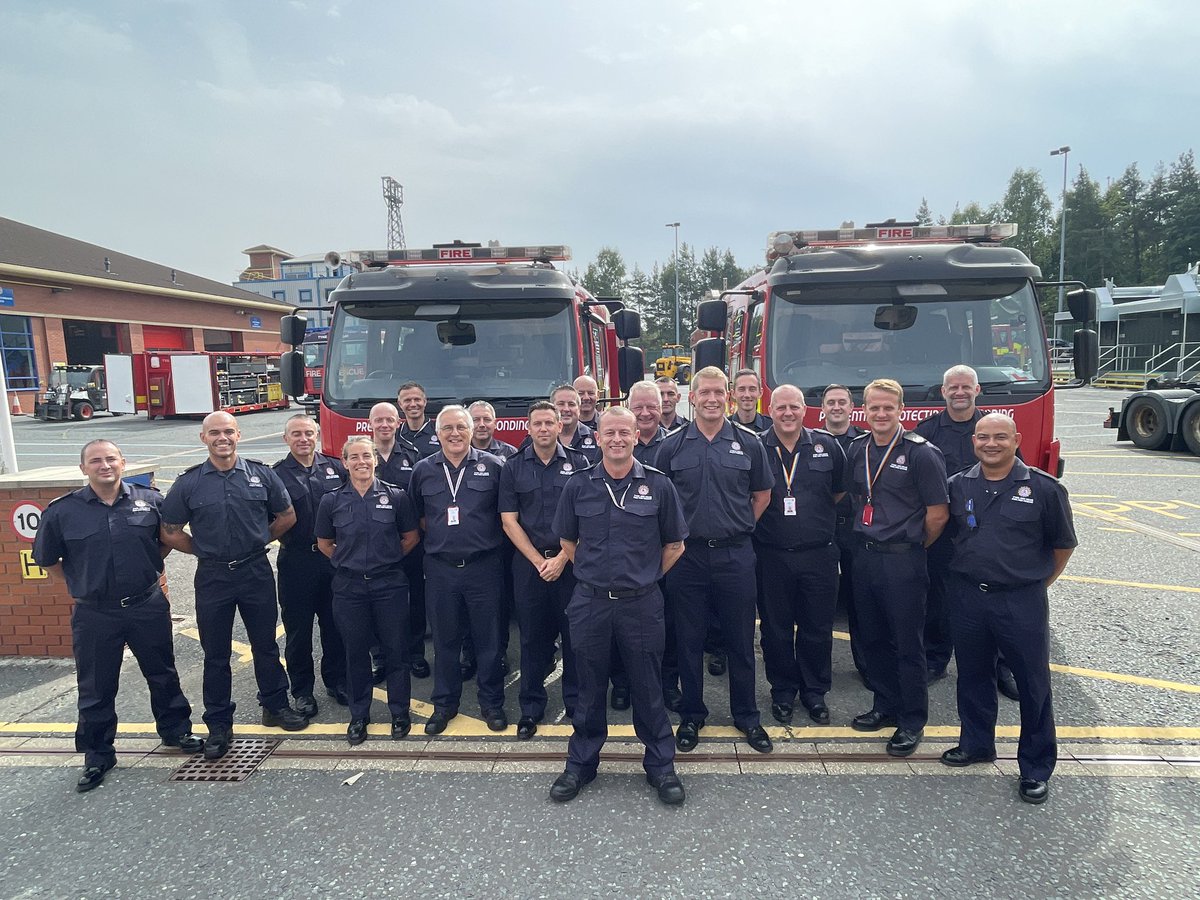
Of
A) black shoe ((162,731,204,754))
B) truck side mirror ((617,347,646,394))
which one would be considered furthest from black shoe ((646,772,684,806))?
truck side mirror ((617,347,646,394))

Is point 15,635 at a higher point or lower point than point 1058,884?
higher

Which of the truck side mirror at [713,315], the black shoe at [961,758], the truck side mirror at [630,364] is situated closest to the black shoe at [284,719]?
the black shoe at [961,758]

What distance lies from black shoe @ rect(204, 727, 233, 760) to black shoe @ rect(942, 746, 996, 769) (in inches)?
157

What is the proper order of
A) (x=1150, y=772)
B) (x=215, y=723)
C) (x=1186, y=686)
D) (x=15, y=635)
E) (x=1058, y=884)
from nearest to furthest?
1. (x=1058, y=884)
2. (x=1150, y=772)
3. (x=215, y=723)
4. (x=1186, y=686)
5. (x=15, y=635)

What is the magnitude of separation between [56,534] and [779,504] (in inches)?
160

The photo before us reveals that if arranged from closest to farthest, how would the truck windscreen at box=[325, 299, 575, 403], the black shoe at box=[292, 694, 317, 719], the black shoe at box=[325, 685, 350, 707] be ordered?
the black shoe at box=[292, 694, 317, 719], the black shoe at box=[325, 685, 350, 707], the truck windscreen at box=[325, 299, 575, 403]

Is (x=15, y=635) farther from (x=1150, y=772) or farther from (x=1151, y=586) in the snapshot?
(x=1151, y=586)

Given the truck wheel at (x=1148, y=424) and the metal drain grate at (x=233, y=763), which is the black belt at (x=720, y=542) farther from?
the truck wheel at (x=1148, y=424)

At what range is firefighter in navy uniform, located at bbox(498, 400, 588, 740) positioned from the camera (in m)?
4.24

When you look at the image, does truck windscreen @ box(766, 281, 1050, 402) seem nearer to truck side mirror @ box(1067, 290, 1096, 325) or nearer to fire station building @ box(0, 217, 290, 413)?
truck side mirror @ box(1067, 290, 1096, 325)

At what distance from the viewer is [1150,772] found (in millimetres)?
3635

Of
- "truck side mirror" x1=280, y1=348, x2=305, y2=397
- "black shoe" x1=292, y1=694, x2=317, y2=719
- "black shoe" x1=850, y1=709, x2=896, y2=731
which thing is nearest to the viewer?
"black shoe" x1=850, y1=709, x2=896, y2=731

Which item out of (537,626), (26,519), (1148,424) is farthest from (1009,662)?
(1148,424)

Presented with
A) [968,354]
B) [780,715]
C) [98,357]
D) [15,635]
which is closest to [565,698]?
[780,715]
